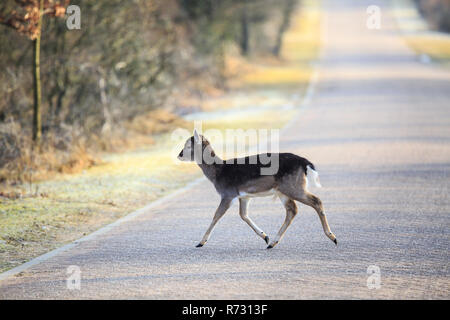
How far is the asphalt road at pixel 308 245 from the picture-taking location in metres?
7.06

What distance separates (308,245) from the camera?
28.7ft

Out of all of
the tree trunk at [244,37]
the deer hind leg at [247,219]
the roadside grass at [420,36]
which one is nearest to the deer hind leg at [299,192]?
the deer hind leg at [247,219]

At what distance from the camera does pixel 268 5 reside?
43375 millimetres

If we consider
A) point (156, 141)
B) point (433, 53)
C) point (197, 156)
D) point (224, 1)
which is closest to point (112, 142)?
point (156, 141)

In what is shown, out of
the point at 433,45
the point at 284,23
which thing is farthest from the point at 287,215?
the point at 433,45

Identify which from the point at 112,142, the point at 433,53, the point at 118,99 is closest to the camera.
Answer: the point at 112,142

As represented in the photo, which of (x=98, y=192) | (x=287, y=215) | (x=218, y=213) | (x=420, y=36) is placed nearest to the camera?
(x=218, y=213)

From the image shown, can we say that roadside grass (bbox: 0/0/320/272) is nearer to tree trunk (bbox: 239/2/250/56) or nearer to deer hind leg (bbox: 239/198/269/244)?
deer hind leg (bbox: 239/198/269/244)

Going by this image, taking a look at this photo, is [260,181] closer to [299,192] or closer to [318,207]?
[299,192]

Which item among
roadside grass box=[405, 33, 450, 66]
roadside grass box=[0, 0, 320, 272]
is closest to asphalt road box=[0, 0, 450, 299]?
roadside grass box=[0, 0, 320, 272]

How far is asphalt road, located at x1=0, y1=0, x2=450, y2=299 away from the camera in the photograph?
7.06m

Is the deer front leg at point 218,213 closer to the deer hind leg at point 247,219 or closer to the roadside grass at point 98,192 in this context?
the deer hind leg at point 247,219
